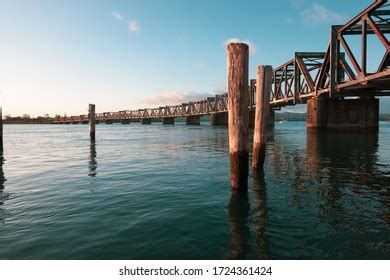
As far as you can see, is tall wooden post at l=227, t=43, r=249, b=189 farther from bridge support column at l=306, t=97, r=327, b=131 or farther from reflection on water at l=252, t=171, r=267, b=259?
bridge support column at l=306, t=97, r=327, b=131

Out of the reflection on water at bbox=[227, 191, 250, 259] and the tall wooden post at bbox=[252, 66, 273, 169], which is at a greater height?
the tall wooden post at bbox=[252, 66, 273, 169]

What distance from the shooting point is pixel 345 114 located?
41.7 m

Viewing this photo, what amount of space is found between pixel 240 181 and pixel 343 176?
5720mm

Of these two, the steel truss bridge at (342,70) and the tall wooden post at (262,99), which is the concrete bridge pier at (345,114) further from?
the tall wooden post at (262,99)

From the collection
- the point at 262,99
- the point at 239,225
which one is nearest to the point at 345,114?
the point at 262,99

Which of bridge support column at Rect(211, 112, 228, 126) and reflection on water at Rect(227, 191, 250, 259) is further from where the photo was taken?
bridge support column at Rect(211, 112, 228, 126)

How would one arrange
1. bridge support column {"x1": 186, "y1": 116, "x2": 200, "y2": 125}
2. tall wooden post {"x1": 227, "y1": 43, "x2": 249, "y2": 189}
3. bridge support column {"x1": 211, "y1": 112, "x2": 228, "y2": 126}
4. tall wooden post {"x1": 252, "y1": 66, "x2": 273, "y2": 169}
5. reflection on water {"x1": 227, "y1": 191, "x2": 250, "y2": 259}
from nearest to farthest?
1. reflection on water {"x1": 227, "y1": 191, "x2": 250, "y2": 259}
2. tall wooden post {"x1": 227, "y1": 43, "x2": 249, "y2": 189}
3. tall wooden post {"x1": 252, "y1": 66, "x2": 273, "y2": 169}
4. bridge support column {"x1": 211, "y1": 112, "x2": 228, "y2": 126}
5. bridge support column {"x1": 186, "y1": 116, "x2": 200, "y2": 125}

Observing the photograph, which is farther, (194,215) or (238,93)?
(238,93)

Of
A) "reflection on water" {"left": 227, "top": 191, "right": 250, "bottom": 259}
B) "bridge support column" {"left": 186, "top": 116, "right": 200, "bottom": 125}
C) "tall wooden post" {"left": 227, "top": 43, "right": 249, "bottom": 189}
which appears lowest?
"reflection on water" {"left": 227, "top": 191, "right": 250, "bottom": 259}

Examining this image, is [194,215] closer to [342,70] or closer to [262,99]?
[262,99]

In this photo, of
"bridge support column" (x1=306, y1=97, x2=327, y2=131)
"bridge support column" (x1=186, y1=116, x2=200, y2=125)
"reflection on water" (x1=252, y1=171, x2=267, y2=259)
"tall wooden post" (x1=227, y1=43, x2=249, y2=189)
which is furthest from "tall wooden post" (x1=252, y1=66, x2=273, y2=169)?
"bridge support column" (x1=186, y1=116, x2=200, y2=125)

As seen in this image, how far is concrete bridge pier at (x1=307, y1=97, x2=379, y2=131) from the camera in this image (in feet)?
135

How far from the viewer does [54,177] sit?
13445 mm

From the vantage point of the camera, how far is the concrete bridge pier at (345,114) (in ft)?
135
